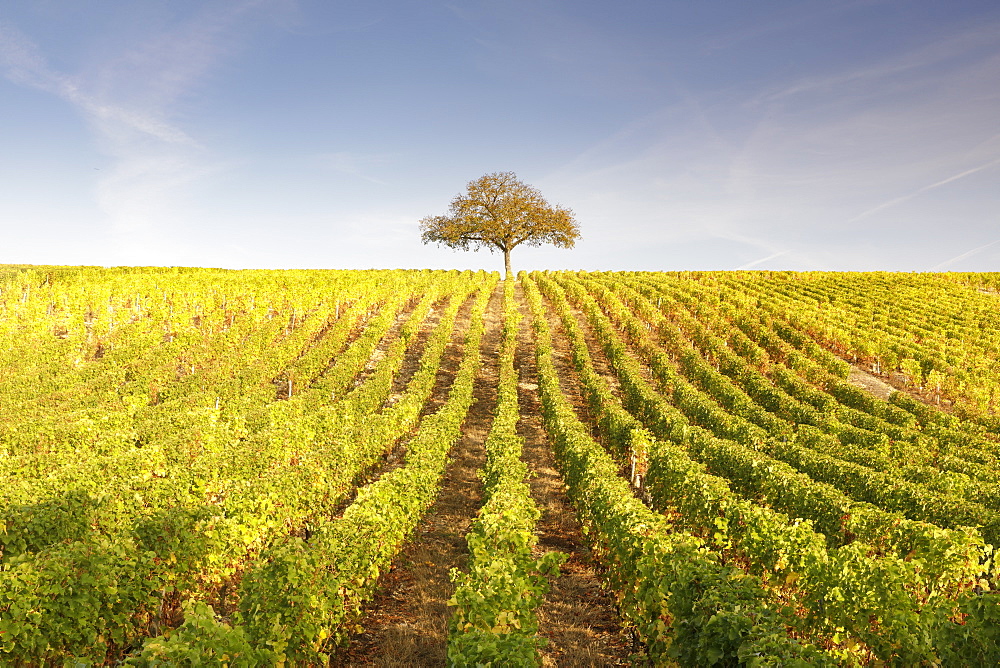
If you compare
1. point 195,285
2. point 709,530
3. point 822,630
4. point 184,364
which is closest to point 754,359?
point 709,530

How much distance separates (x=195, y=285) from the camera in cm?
4028

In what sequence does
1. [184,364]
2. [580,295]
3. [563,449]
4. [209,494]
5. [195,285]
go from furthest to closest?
1. [580,295]
2. [195,285]
3. [184,364]
4. [563,449]
5. [209,494]

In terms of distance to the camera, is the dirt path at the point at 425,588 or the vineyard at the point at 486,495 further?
the dirt path at the point at 425,588

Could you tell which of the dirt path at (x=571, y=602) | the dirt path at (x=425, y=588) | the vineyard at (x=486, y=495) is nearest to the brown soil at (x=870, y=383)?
the vineyard at (x=486, y=495)

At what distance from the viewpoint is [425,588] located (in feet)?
33.6

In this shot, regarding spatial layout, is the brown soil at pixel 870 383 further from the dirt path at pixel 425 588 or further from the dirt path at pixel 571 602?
the dirt path at pixel 425 588

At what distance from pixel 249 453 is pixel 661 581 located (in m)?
10.0

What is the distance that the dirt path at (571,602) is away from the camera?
8.63 meters

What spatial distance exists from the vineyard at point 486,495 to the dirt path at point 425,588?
0.13 metres

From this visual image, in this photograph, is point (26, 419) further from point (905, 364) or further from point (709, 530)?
point (905, 364)

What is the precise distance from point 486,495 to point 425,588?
258 centimetres

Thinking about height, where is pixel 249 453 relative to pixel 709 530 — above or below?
above

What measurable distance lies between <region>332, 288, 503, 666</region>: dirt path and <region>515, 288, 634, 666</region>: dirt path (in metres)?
1.77

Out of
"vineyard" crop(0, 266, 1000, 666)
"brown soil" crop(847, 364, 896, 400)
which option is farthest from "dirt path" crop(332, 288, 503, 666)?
"brown soil" crop(847, 364, 896, 400)
